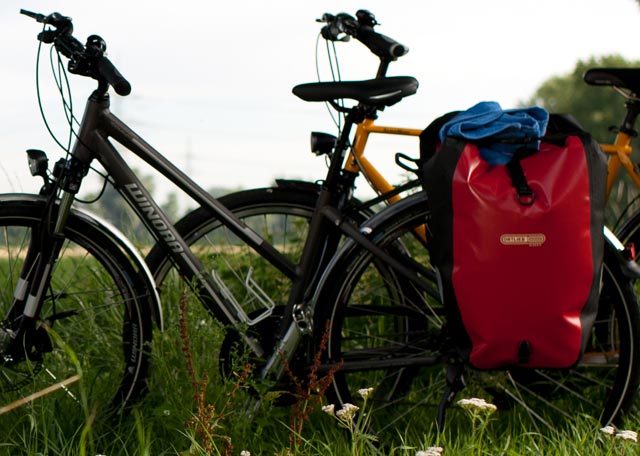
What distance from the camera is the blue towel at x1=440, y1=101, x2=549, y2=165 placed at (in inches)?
125

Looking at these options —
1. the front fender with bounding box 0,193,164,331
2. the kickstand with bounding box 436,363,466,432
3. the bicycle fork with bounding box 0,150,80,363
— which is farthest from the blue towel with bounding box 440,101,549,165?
the bicycle fork with bounding box 0,150,80,363

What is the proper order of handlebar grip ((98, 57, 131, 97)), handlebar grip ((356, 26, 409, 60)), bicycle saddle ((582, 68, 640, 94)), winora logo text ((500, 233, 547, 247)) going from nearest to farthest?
winora logo text ((500, 233, 547, 247))
handlebar grip ((98, 57, 131, 97))
handlebar grip ((356, 26, 409, 60))
bicycle saddle ((582, 68, 640, 94))

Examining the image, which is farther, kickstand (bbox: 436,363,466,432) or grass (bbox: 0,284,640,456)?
kickstand (bbox: 436,363,466,432)

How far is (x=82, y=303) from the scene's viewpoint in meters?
3.80

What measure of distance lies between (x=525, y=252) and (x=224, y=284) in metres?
1.12

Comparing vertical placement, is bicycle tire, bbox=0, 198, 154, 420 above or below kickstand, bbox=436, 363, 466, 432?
above

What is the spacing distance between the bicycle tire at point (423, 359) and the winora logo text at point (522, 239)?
0.41 metres

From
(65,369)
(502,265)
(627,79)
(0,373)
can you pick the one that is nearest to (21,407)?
(0,373)

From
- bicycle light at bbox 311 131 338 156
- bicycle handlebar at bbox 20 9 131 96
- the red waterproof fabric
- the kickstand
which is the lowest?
the kickstand

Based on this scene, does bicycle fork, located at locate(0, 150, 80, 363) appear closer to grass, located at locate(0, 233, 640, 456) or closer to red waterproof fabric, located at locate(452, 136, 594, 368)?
grass, located at locate(0, 233, 640, 456)

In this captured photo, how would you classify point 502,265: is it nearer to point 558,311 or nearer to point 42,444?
point 558,311

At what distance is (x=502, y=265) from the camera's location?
313 cm

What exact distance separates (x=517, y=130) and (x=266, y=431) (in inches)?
52.6

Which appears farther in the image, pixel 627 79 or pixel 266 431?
pixel 627 79
